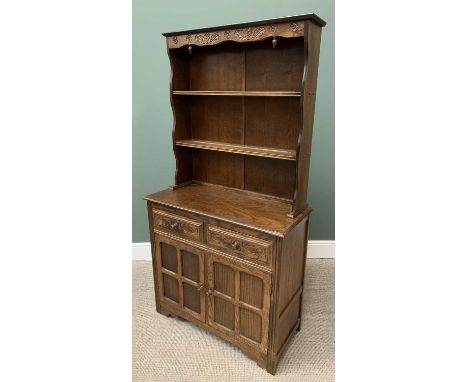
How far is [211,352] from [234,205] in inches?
33.9

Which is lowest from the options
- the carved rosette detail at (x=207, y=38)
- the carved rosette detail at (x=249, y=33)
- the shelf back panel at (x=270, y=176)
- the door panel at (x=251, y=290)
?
the door panel at (x=251, y=290)

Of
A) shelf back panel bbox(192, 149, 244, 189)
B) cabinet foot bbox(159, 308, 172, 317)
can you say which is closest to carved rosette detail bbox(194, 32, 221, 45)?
shelf back panel bbox(192, 149, 244, 189)

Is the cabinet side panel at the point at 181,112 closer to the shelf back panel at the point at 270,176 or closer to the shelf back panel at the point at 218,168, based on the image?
the shelf back panel at the point at 218,168

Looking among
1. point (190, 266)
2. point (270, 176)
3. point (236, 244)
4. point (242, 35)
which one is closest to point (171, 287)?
point (190, 266)

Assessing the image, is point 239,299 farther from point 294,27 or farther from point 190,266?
point 294,27

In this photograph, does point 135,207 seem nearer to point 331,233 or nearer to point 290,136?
point 290,136

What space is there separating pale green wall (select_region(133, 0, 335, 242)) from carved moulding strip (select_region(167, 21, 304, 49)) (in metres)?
0.53

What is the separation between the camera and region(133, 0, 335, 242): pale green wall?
2.17 m

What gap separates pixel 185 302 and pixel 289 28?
63.6 inches

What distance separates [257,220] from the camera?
1562 mm

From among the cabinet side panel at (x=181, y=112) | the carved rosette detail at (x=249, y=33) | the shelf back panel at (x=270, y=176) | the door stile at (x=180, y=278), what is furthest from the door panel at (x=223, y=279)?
the carved rosette detail at (x=249, y=33)

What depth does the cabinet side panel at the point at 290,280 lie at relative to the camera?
1.58m

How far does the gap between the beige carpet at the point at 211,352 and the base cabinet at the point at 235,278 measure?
0.09 metres

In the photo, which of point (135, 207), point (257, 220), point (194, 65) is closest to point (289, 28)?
point (194, 65)
